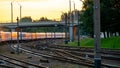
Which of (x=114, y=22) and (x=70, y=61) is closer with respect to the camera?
(x=70, y=61)

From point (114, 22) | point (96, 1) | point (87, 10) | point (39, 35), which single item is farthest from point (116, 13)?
point (39, 35)

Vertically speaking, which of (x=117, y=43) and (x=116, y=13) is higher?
(x=116, y=13)

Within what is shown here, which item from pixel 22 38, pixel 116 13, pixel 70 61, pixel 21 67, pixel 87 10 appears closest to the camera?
pixel 21 67

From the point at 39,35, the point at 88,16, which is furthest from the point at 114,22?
the point at 39,35

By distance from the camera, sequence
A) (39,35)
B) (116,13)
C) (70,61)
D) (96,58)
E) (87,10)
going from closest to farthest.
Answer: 1. (96,58)
2. (70,61)
3. (116,13)
4. (87,10)
5. (39,35)

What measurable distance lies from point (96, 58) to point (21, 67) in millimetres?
8558

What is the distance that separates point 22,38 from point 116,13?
146 ft

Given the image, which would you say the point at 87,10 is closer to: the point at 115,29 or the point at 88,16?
the point at 88,16

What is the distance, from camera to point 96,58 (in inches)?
684

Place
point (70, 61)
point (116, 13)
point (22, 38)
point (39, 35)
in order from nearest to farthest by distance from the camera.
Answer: point (70, 61) < point (116, 13) < point (22, 38) < point (39, 35)

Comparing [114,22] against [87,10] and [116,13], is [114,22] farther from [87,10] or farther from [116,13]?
[87,10]

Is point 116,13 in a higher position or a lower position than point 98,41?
higher

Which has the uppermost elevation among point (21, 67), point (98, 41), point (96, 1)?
point (96, 1)

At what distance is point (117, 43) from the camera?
49.5 metres
